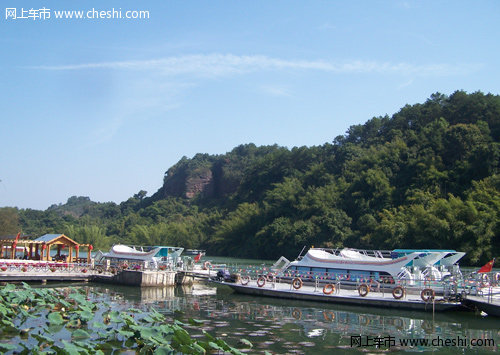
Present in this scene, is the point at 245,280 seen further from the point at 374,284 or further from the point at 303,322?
the point at 303,322

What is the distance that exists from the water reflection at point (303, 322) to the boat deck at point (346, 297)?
400 millimetres

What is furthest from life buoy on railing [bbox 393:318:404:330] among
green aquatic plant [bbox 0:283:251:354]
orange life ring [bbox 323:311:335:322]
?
green aquatic plant [bbox 0:283:251:354]

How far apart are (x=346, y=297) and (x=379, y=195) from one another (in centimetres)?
3840

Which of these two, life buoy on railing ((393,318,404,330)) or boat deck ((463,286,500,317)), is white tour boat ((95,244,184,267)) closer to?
life buoy on railing ((393,318,404,330))

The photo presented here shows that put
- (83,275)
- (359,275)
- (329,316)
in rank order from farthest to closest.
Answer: (83,275), (359,275), (329,316)

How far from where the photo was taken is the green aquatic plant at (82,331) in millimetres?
13836

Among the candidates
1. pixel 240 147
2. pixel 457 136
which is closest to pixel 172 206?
pixel 240 147

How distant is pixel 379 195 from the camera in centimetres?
6228

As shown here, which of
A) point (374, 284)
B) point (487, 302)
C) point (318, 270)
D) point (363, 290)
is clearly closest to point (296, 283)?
point (318, 270)

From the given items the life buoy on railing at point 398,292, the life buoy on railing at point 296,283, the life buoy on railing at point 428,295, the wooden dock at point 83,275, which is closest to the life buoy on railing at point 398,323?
the life buoy on railing at point 428,295

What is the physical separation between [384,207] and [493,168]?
1258cm

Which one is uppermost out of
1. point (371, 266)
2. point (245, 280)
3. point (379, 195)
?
→ point (379, 195)

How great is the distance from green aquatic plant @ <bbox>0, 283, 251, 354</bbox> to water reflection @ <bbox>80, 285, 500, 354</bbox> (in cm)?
169

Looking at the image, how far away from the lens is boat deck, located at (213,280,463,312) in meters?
23.5
